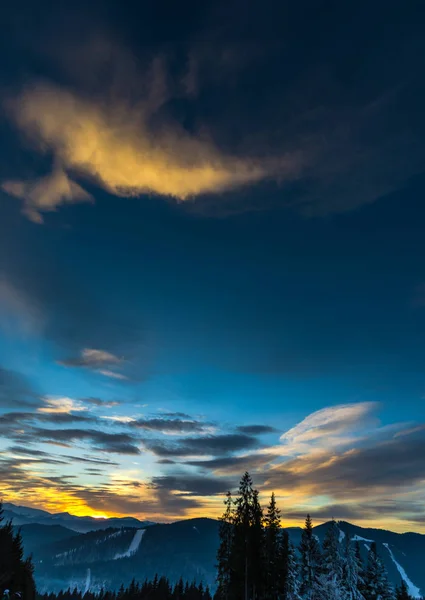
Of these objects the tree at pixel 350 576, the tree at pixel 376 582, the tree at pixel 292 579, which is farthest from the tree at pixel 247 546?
the tree at pixel 376 582

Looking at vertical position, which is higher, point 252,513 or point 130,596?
point 252,513

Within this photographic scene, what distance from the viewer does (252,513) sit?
168ft

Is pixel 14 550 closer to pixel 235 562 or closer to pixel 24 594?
pixel 24 594

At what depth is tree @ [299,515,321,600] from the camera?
57.9m

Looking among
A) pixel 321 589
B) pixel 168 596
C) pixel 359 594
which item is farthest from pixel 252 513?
pixel 168 596

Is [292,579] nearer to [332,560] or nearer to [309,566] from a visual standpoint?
[309,566]

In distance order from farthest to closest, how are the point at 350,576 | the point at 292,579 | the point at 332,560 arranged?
the point at 350,576 → the point at 332,560 → the point at 292,579

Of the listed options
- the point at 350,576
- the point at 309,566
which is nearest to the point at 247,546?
the point at 309,566

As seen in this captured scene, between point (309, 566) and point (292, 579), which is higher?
point (309, 566)

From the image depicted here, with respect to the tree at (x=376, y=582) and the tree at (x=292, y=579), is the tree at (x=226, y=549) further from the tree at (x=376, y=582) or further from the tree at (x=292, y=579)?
the tree at (x=376, y=582)

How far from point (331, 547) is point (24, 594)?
4016cm

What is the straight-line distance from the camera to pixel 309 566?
2355 inches

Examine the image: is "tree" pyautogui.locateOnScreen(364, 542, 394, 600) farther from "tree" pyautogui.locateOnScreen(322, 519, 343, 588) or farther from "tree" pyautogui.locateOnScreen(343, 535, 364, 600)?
"tree" pyautogui.locateOnScreen(322, 519, 343, 588)

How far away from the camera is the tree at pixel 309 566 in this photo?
190ft
